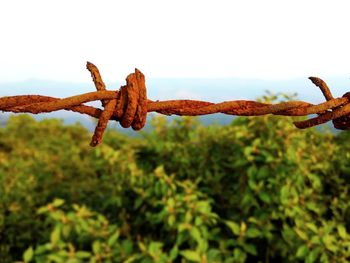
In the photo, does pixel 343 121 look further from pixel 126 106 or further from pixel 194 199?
pixel 194 199

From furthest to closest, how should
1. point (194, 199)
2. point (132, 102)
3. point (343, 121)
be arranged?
point (194, 199)
point (343, 121)
point (132, 102)

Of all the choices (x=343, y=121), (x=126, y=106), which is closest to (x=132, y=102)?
(x=126, y=106)

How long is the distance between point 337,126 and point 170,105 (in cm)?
43

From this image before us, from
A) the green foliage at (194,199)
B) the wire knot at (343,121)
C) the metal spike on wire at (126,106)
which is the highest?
the metal spike on wire at (126,106)

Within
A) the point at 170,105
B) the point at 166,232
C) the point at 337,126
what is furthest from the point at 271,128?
the point at 170,105

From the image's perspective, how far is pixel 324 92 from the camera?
1.37 m

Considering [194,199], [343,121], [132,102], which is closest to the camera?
[132,102]

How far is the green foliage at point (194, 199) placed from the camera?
118 inches

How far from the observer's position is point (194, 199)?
3115mm

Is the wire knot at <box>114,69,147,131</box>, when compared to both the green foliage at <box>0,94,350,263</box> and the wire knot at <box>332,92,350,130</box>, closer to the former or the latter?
the wire knot at <box>332,92,350,130</box>

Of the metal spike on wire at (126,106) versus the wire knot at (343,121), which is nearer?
the metal spike on wire at (126,106)

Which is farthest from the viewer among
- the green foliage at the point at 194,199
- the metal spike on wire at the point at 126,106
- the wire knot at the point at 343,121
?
the green foliage at the point at 194,199

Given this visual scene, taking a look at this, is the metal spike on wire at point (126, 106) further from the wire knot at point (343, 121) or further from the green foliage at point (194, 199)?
the green foliage at point (194, 199)

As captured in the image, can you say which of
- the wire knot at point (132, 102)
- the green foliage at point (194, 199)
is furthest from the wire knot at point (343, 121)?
the green foliage at point (194, 199)
